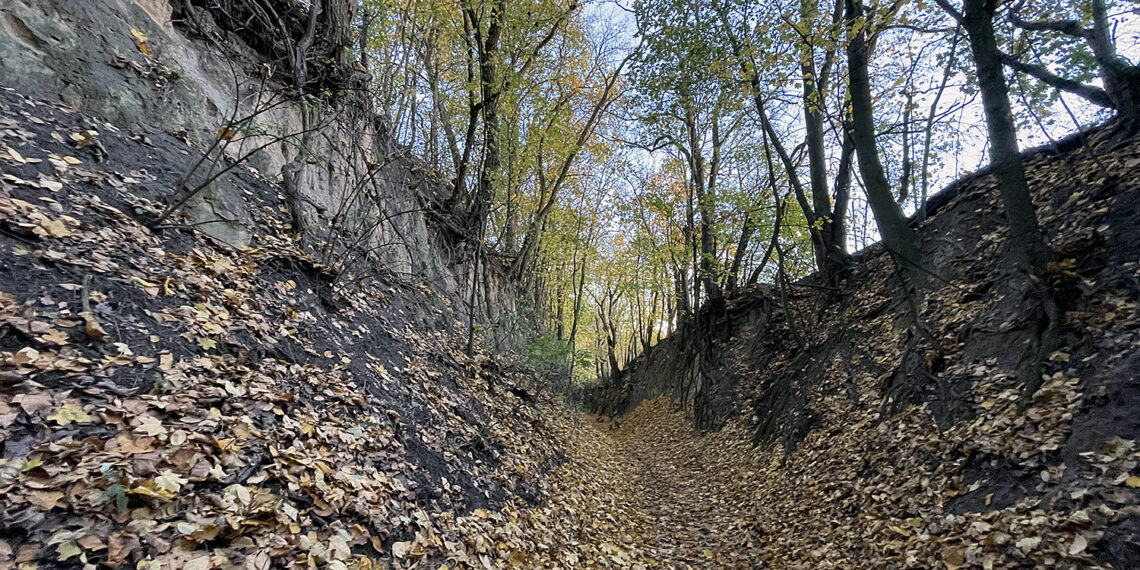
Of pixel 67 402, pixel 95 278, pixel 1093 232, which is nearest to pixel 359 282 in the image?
pixel 95 278

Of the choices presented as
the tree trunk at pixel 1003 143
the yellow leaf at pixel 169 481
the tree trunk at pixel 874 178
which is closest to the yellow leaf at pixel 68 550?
the yellow leaf at pixel 169 481

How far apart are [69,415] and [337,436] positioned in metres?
1.63

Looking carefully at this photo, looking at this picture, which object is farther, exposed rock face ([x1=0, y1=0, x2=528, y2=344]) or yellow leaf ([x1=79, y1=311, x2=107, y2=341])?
exposed rock face ([x1=0, y1=0, x2=528, y2=344])

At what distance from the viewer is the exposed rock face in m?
4.16

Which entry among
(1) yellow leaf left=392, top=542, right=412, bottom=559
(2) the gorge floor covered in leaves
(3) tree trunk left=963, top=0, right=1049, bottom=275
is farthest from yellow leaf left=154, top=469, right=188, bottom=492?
(3) tree trunk left=963, top=0, right=1049, bottom=275

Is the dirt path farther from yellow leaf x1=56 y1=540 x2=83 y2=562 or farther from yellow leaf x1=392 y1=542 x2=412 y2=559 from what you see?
yellow leaf x1=56 y1=540 x2=83 y2=562

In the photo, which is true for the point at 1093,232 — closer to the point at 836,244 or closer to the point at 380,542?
the point at 836,244

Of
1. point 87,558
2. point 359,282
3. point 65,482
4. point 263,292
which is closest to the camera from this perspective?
point 87,558

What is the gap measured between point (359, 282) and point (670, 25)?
7.35 m

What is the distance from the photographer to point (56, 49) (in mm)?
4215

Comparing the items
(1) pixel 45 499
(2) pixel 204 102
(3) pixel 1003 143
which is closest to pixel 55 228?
(1) pixel 45 499

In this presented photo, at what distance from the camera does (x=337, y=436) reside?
3703 millimetres

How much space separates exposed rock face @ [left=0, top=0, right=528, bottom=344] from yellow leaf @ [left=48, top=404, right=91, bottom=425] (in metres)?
2.13

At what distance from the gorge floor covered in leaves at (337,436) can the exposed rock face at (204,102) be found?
313 millimetres
